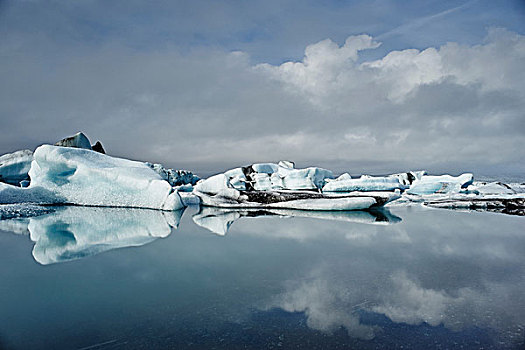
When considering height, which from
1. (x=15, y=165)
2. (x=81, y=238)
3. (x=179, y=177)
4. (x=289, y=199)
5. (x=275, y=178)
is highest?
(x=15, y=165)

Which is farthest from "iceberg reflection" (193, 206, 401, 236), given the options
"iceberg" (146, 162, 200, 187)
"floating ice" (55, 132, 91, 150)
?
"iceberg" (146, 162, 200, 187)

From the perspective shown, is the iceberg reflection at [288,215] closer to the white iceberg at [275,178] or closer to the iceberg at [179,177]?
the white iceberg at [275,178]

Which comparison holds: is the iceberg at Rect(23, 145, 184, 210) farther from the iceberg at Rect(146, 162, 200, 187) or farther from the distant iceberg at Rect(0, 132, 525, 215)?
the iceberg at Rect(146, 162, 200, 187)

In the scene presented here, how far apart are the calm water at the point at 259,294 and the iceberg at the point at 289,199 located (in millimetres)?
2863

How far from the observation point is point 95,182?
6.14 meters

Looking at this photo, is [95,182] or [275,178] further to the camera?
[275,178]

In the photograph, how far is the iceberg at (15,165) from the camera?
12.0 metres

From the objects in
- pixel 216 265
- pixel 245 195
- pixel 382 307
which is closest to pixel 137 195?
pixel 245 195

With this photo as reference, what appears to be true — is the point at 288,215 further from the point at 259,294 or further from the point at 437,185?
the point at 437,185

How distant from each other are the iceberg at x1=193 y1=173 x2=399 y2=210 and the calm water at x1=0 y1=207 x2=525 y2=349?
2863 millimetres

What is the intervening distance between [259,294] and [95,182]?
→ 5881mm

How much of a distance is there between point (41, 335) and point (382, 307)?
3.95ft

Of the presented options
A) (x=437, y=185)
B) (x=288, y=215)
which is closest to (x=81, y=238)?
(x=288, y=215)

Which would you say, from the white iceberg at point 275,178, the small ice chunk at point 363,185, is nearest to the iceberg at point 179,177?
the white iceberg at point 275,178
